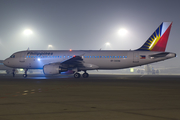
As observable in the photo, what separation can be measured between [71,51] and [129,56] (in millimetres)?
9374

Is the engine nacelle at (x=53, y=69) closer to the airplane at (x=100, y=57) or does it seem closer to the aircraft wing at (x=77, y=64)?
the airplane at (x=100, y=57)

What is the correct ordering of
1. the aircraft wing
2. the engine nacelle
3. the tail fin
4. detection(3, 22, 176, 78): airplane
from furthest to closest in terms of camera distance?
the tail fin
detection(3, 22, 176, 78): airplane
the aircraft wing
the engine nacelle

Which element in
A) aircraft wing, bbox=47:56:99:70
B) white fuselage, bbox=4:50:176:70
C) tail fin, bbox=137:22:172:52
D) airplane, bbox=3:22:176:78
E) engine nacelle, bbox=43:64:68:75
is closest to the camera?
engine nacelle, bbox=43:64:68:75

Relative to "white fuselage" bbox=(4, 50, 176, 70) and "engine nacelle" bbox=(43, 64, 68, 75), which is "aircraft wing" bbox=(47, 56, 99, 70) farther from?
"engine nacelle" bbox=(43, 64, 68, 75)

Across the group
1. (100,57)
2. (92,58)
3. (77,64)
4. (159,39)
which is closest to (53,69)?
(77,64)

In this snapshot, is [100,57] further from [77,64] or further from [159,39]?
[159,39]

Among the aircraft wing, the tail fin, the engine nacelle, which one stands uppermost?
the tail fin

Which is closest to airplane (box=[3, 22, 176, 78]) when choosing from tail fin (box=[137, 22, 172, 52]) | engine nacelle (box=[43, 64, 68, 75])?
tail fin (box=[137, 22, 172, 52])

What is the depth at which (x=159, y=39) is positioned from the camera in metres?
33.4

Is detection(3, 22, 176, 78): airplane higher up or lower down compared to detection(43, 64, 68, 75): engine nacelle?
higher up

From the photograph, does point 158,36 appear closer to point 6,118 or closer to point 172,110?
point 172,110

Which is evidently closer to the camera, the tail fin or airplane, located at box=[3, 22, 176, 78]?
airplane, located at box=[3, 22, 176, 78]

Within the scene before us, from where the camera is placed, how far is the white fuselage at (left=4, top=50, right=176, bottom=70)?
32.0 m

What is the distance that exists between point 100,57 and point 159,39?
9.84 m
